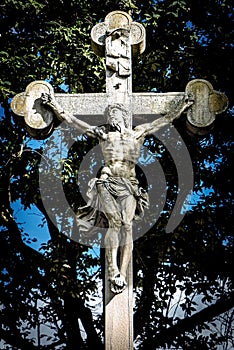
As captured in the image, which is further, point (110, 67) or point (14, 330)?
point (14, 330)

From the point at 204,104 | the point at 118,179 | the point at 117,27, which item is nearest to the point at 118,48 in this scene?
the point at 117,27

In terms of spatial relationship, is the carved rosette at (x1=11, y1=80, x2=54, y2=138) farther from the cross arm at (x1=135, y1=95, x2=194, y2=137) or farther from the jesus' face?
the cross arm at (x1=135, y1=95, x2=194, y2=137)

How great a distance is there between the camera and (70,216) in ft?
34.9

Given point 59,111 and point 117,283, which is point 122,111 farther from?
point 117,283

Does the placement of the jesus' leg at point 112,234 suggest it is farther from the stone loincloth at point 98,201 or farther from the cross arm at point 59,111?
the cross arm at point 59,111

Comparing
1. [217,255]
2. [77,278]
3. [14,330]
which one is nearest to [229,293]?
[217,255]

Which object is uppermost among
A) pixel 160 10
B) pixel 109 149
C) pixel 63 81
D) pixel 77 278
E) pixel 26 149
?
pixel 160 10

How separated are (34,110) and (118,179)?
1.14 metres

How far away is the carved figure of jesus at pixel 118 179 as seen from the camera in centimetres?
574

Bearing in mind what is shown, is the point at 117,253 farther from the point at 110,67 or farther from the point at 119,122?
the point at 110,67

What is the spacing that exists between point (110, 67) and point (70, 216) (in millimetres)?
4429

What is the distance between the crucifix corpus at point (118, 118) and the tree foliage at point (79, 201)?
3665mm

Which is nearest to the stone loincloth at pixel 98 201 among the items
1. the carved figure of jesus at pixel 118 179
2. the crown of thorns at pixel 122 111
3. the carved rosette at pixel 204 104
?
the carved figure of jesus at pixel 118 179

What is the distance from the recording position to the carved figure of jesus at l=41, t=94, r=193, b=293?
574 cm
